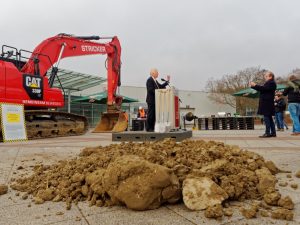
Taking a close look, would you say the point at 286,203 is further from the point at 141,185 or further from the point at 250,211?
the point at 141,185

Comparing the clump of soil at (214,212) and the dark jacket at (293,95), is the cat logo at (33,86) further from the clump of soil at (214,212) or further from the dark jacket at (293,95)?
the clump of soil at (214,212)

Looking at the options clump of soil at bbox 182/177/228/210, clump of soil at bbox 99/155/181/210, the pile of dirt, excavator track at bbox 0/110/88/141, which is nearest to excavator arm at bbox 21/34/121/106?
excavator track at bbox 0/110/88/141

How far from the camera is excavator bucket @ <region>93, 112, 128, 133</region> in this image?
13.5 m

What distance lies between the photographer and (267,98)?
8609 millimetres

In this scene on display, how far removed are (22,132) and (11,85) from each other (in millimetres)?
1538

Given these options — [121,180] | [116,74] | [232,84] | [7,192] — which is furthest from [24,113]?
[232,84]

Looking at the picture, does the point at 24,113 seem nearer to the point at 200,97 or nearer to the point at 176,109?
the point at 176,109

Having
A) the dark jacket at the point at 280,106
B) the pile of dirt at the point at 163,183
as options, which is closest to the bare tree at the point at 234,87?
the dark jacket at the point at 280,106

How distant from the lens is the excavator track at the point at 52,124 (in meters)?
10.8

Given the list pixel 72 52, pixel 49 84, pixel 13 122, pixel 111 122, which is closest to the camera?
pixel 13 122

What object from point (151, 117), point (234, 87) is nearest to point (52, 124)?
point (151, 117)

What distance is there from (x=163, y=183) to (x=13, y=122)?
27.0ft

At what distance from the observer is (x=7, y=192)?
3162 millimetres

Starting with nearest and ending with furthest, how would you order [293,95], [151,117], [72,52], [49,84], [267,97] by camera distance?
[267,97], [151,117], [293,95], [49,84], [72,52]
